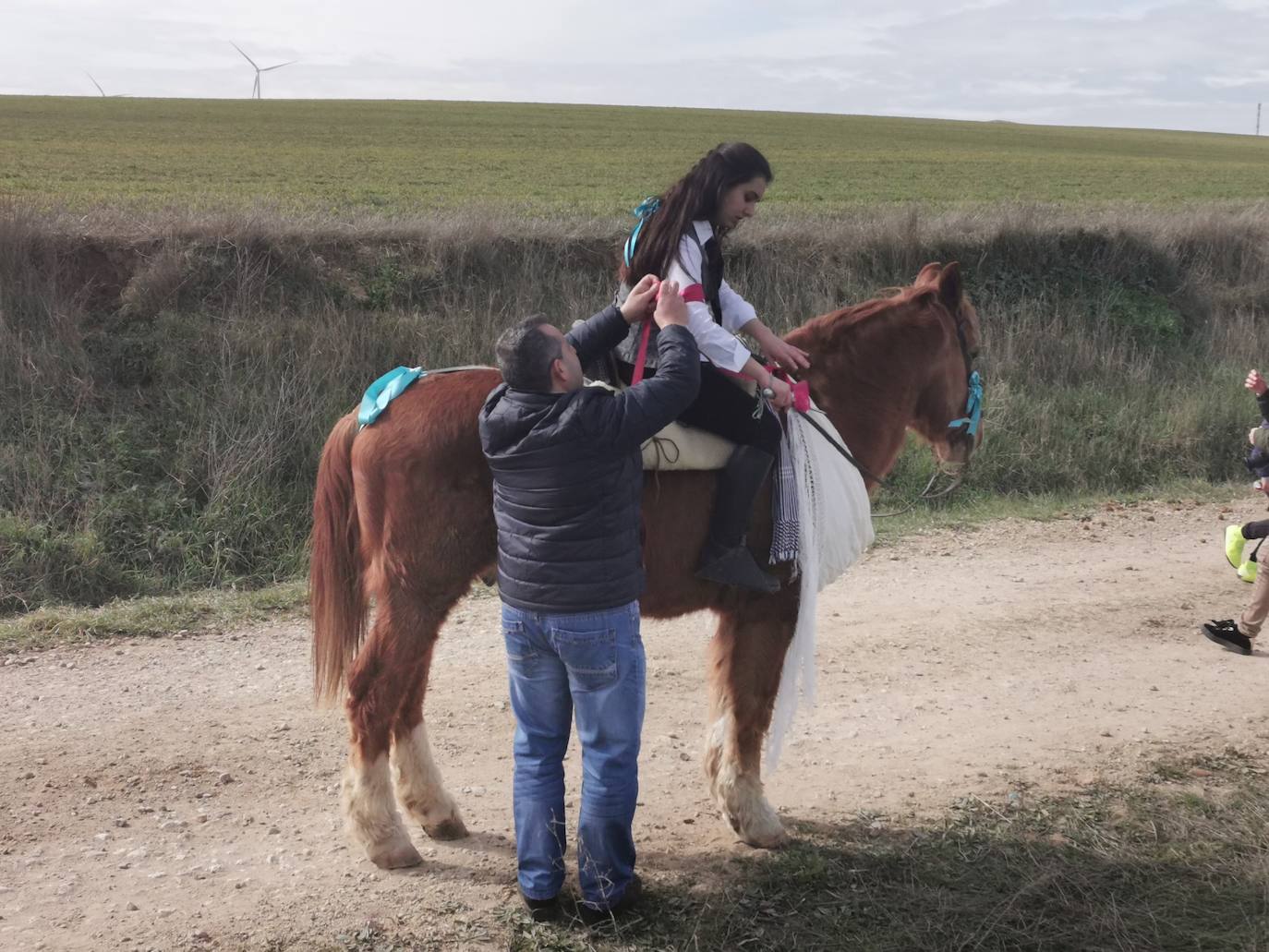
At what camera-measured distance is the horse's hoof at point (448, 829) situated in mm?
4297

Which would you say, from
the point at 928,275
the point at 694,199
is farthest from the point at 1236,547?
the point at 694,199

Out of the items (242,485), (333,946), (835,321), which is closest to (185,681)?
(333,946)

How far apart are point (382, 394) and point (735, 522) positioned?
143 centimetres

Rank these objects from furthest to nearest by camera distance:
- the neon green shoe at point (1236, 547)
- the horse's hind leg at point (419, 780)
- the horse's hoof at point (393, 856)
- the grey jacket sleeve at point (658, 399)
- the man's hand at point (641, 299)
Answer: the neon green shoe at point (1236, 547) < the horse's hind leg at point (419, 780) < the horse's hoof at point (393, 856) < the man's hand at point (641, 299) < the grey jacket sleeve at point (658, 399)

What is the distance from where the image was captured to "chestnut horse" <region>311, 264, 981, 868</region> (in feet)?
12.8

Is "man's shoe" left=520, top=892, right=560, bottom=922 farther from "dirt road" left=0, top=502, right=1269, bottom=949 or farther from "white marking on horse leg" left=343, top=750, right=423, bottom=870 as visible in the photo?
"white marking on horse leg" left=343, top=750, right=423, bottom=870

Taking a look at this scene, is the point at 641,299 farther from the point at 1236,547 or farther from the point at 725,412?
the point at 1236,547

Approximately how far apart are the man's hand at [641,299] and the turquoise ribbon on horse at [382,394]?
87cm

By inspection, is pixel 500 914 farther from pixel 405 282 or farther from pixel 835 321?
pixel 405 282

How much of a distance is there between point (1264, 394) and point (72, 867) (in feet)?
21.5

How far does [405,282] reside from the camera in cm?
1219

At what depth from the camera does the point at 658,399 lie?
11.3 ft

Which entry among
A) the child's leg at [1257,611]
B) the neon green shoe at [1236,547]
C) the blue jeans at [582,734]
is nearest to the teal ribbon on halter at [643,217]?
the blue jeans at [582,734]

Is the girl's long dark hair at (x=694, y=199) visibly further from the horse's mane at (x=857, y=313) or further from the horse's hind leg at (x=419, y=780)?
the horse's hind leg at (x=419, y=780)
